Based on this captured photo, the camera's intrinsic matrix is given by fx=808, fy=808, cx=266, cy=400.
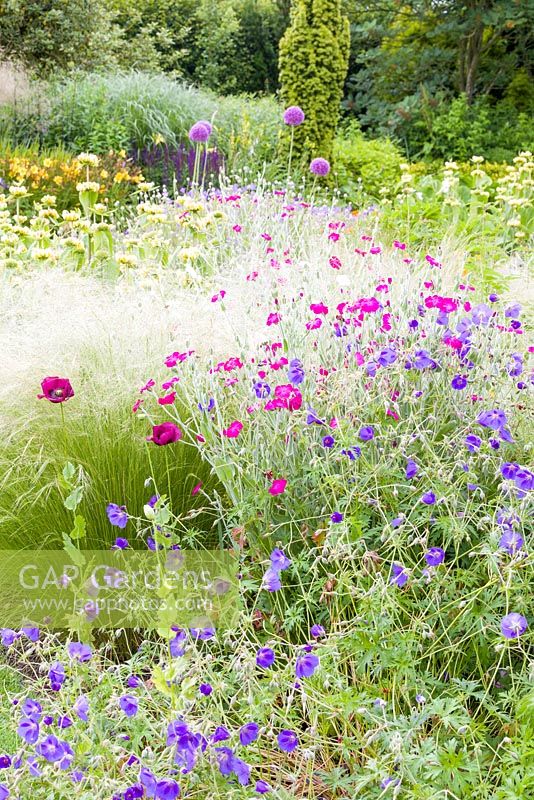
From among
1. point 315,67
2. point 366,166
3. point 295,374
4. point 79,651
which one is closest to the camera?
point 79,651

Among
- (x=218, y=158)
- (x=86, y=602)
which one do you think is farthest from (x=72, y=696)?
(x=218, y=158)

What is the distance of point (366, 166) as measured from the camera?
9281 millimetres

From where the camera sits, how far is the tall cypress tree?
8.82 m

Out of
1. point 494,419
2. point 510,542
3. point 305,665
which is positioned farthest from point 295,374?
point 305,665

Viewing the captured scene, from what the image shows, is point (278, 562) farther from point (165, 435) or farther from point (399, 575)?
point (165, 435)

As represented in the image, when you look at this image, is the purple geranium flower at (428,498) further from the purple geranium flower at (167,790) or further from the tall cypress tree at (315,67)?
the tall cypress tree at (315,67)

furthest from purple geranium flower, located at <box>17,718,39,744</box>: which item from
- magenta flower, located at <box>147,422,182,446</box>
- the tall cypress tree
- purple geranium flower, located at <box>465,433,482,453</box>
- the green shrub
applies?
the tall cypress tree

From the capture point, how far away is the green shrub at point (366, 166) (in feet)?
28.9

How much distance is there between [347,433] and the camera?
6.41 feet

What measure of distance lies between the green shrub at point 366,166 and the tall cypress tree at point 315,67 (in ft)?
1.42

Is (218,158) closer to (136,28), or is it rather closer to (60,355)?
(60,355)

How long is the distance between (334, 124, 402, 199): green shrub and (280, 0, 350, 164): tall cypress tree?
434 millimetres

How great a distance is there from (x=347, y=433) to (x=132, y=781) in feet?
2.98

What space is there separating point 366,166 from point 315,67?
1.22m
